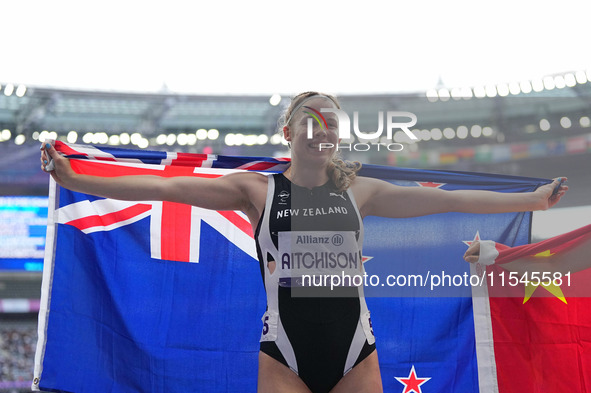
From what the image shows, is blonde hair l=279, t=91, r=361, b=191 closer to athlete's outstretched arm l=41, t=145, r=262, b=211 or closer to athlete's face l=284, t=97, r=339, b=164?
athlete's face l=284, t=97, r=339, b=164

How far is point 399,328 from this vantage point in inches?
147

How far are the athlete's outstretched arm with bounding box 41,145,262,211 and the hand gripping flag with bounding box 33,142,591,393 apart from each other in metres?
0.58

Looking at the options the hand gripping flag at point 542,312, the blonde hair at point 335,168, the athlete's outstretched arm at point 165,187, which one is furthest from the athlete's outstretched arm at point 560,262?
the athlete's outstretched arm at point 165,187

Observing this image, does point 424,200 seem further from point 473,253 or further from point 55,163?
point 55,163

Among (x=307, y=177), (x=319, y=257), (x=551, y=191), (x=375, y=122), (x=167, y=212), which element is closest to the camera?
(x=319, y=257)

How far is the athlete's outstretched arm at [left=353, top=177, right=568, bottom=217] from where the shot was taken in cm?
296

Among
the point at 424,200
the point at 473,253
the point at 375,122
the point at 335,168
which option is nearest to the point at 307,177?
the point at 335,168

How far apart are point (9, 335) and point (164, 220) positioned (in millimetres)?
15757

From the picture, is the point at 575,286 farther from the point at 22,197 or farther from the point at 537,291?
the point at 22,197

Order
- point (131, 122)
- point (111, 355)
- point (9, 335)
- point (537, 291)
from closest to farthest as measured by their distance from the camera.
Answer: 1. point (111, 355)
2. point (537, 291)
3. point (9, 335)
4. point (131, 122)

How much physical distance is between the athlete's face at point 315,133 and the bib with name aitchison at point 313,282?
16 centimetres

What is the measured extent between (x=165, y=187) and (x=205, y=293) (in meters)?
1.14

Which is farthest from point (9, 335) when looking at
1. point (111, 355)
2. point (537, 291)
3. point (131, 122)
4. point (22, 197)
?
point (537, 291)

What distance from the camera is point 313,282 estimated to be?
8.55 feet
